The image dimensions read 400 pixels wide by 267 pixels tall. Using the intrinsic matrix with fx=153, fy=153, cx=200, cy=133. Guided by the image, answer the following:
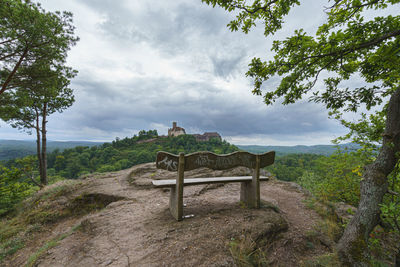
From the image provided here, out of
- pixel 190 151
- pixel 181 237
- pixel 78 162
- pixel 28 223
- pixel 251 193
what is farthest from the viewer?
pixel 190 151

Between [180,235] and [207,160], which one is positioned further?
[207,160]

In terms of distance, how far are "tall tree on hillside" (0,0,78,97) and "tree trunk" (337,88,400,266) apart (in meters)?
9.00

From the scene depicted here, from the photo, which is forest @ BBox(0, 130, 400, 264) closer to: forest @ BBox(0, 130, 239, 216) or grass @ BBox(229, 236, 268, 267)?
forest @ BBox(0, 130, 239, 216)

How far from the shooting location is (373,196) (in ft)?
7.41

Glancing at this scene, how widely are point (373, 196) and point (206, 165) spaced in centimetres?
257

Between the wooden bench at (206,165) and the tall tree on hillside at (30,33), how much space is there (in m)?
6.45

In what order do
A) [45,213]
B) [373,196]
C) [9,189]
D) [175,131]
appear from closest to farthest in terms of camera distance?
[373,196] < [45,213] < [9,189] < [175,131]

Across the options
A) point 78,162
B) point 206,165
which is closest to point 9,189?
point 206,165

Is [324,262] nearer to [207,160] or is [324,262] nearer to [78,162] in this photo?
[207,160]

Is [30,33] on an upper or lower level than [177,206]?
upper

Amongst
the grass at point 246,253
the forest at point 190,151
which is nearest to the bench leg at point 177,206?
the grass at point 246,253

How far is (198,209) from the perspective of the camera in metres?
3.54

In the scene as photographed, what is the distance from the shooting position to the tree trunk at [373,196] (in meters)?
2.20

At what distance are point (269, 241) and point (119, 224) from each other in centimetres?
293
